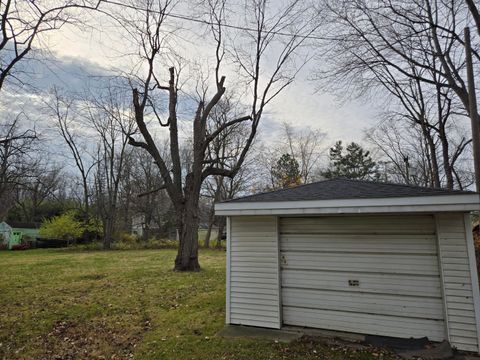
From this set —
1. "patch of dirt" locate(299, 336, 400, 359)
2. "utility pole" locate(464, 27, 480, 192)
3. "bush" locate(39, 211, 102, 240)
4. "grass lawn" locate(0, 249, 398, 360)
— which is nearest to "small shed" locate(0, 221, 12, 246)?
"bush" locate(39, 211, 102, 240)

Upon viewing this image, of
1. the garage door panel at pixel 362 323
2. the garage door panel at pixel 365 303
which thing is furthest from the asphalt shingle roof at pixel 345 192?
the garage door panel at pixel 362 323

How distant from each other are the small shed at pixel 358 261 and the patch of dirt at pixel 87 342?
1692mm

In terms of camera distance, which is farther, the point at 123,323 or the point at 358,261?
the point at 123,323

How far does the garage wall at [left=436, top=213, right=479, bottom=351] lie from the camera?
4039 mm

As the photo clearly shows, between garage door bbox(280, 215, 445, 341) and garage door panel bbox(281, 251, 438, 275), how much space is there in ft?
0.04

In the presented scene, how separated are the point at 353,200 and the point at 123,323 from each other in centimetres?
442

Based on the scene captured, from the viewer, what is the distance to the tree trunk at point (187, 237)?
10.9m

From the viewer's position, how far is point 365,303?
4.64 meters

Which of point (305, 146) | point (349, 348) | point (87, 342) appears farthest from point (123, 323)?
point (305, 146)

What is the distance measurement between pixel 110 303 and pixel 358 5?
34.4 ft

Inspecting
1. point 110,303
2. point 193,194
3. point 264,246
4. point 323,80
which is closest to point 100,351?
point 110,303

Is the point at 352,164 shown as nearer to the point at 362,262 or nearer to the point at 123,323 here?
the point at 362,262

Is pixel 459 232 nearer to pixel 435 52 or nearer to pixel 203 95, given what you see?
pixel 435 52

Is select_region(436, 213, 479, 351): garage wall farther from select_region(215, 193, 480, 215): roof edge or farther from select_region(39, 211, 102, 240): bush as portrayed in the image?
select_region(39, 211, 102, 240): bush
